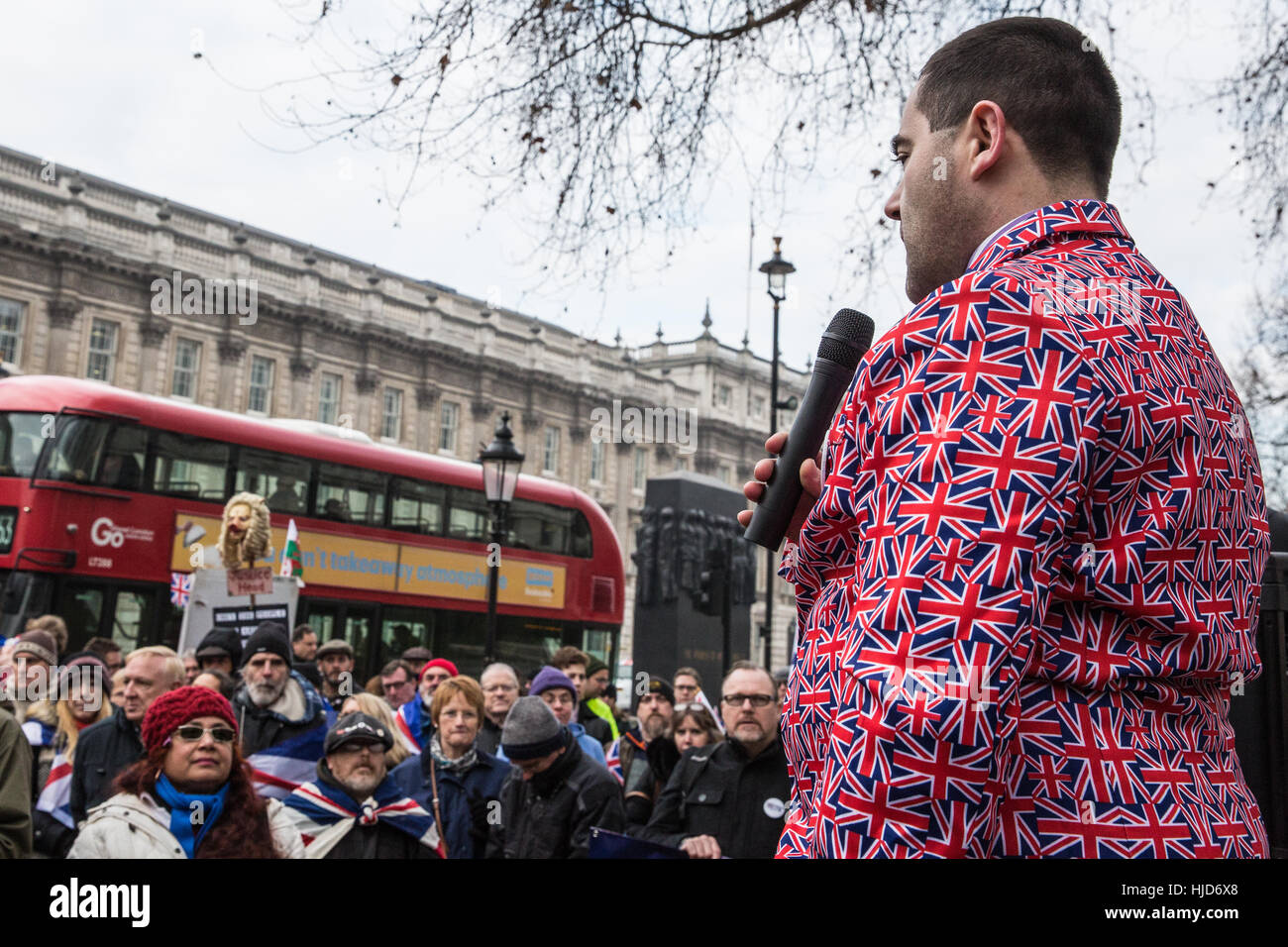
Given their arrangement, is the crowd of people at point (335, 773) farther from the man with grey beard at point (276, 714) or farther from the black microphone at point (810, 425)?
the black microphone at point (810, 425)

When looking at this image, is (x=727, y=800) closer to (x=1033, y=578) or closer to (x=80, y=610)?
(x=1033, y=578)

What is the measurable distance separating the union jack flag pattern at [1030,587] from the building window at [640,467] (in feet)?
174

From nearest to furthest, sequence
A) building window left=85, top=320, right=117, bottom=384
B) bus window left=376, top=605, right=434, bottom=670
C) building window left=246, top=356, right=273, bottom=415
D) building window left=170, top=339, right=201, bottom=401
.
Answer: bus window left=376, top=605, right=434, bottom=670 → building window left=85, top=320, right=117, bottom=384 → building window left=170, top=339, right=201, bottom=401 → building window left=246, top=356, right=273, bottom=415

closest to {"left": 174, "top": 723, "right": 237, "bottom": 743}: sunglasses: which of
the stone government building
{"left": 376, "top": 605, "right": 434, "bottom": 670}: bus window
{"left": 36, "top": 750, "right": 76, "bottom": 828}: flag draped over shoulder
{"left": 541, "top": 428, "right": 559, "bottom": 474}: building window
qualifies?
{"left": 36, "top": 750, "right": 76, "bottom": 828}: flag draped over shoulder

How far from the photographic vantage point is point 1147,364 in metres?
1.06

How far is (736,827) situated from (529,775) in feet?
3.33

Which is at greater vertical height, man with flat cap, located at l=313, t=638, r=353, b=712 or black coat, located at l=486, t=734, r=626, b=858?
man with flat cap, located at l=313, t=638, r=353, b=712

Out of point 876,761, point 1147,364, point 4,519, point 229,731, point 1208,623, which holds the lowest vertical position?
point 229,731

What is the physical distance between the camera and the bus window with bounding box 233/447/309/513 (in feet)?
51.4

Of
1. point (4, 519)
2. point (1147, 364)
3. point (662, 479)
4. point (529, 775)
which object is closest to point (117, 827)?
point (529, 775)

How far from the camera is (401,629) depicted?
675 inches

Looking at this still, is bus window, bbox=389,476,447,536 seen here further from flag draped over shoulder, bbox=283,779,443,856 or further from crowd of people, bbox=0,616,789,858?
flag draped over shoulder, bbox=283,779,443,856

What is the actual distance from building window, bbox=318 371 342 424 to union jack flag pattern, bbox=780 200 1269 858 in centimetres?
4415
